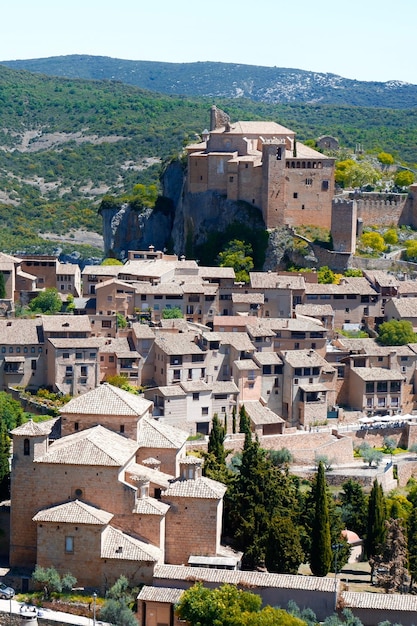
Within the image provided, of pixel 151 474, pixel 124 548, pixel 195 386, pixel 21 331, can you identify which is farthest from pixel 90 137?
pixel 124 548

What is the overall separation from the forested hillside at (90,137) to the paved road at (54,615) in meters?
72.8

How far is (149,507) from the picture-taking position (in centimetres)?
4059

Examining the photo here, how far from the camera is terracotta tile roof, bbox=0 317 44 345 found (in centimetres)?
5669

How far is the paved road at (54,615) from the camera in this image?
3819 cm

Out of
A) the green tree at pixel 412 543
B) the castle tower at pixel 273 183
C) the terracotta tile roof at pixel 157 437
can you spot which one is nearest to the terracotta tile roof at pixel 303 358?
the green tree at pixel 412 543

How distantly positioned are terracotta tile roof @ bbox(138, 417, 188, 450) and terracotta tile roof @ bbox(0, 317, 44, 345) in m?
12.6

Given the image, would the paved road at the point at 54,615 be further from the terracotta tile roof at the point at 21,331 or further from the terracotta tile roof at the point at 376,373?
the terracotta tile roof at the point at 376,373

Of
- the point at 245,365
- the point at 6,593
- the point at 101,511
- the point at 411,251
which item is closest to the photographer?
the point at 6,593

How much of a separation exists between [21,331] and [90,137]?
10068cm

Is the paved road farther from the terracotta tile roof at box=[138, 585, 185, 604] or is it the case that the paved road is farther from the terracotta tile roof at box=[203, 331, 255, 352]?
the terracotta tile roof at box=[203, 331, 255, 352]

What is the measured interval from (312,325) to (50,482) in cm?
2282

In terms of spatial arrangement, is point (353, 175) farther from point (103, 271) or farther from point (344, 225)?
point (103, 271)

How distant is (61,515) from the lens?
39844mm

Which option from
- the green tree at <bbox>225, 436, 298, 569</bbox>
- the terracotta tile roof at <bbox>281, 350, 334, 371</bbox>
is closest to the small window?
the green tree at <bbox>225, 436, 298, 569</bbox>
